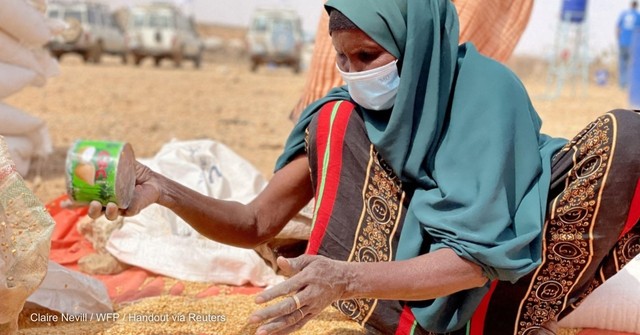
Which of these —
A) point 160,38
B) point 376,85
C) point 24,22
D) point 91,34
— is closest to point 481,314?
point 376,85

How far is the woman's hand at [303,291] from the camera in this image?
1.99 metres

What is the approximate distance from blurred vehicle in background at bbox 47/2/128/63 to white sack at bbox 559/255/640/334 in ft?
69.3

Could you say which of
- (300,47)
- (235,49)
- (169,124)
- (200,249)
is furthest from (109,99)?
(235,49)

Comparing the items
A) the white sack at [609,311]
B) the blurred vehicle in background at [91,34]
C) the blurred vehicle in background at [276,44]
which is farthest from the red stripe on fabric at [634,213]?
the blurred vehicle in background at [276,44]

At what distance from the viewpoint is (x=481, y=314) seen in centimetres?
250

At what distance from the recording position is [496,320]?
252 centimetres

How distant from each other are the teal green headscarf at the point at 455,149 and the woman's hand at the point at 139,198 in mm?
694

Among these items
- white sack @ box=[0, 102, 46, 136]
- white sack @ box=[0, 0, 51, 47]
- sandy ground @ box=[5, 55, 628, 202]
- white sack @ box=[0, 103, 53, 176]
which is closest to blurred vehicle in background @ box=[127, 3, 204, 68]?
sandy ground @ box=[5, 55, 628, 202]

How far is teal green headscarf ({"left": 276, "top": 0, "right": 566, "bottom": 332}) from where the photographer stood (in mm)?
2242

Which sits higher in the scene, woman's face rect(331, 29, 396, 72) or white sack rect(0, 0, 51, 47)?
woman's face rect(331, 29, 396, 72)

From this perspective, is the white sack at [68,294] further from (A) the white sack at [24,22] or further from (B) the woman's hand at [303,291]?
(A) the white sack at [24,22]

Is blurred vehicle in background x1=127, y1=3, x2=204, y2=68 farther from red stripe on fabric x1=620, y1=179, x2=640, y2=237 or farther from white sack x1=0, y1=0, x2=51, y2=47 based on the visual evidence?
red stripe on fabric x1=620, y1=179, x2=640, y2=237

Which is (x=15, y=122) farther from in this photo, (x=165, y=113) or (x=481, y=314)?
(x=165, y=113)

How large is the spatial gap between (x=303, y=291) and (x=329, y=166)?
65cm
